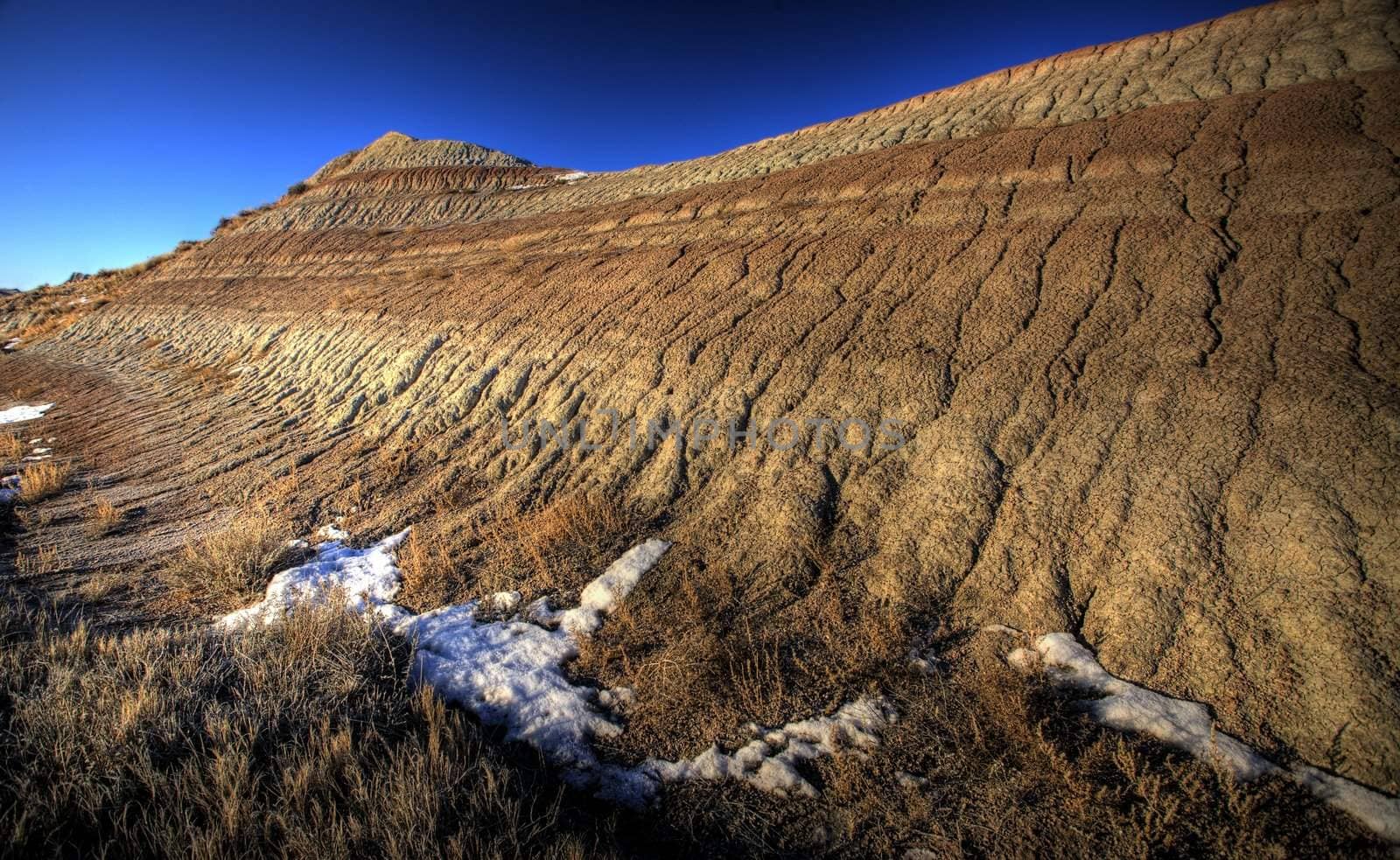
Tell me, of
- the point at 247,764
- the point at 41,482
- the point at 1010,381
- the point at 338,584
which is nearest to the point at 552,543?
the point at 338,584

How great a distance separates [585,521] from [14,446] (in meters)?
11.3

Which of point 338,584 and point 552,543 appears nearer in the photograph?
point 338,584

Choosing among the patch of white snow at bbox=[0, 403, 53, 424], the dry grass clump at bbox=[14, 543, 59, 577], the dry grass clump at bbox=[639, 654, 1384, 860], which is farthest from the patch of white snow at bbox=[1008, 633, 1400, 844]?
the patch of white snow at bbox=[0, 403, 53, 424]

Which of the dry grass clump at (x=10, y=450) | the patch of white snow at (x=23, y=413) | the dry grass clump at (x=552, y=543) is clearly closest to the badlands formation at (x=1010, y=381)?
the dry grass clump at (x=552, y=543)

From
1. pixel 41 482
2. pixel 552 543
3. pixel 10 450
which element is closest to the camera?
pixel 552 543

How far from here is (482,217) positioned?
18.4m

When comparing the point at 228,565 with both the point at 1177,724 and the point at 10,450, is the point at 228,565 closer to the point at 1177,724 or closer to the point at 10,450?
the point at 1177,724

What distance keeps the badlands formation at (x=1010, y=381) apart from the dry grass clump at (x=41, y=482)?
82cm

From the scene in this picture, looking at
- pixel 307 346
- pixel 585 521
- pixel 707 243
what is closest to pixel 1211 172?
pixel 707 243

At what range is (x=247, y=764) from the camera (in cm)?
272

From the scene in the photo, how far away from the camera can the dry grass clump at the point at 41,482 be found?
7.52 meters

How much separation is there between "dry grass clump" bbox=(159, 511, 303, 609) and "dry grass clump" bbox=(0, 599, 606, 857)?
1.28 meters

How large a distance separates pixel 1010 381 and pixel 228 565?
7110mm

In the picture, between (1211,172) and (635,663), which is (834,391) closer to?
(635,663)
